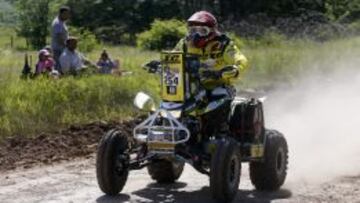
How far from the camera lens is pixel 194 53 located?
9.08 metres

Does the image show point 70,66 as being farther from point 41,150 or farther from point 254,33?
point 254,33

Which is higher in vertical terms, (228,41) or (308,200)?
(228,41)

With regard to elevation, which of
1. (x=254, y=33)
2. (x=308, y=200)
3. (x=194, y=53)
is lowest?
(x=308, y=200)

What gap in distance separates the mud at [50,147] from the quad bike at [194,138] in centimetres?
209

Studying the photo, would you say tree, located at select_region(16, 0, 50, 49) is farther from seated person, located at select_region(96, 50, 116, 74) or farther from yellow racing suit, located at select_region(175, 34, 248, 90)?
yellow racing suit, located at select_region(175, 34, 248, 90)

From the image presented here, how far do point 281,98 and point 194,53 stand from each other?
9946mm

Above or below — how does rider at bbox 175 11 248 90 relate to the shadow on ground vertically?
above

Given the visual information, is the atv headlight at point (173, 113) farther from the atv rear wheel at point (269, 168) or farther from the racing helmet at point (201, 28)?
the atv rear wheel at point (269, 168)

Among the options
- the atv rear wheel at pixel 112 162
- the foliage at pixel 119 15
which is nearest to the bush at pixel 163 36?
the foliage at pixel 119 15

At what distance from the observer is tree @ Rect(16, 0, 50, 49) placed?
62.2 m

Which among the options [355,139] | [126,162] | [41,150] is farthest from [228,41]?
[355,139]

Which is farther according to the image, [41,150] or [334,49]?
[334,49]

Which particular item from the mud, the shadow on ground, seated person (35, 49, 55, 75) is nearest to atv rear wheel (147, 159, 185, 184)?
the shadow on ground

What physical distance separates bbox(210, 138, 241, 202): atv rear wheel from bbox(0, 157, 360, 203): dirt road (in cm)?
44
